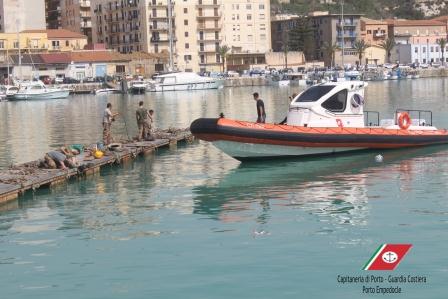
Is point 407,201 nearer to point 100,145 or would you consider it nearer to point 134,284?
point 134,284

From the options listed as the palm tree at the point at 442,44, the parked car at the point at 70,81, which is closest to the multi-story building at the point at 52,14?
the parked car at the point at 70,81

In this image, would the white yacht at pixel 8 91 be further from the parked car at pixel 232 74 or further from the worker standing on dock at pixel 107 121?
the worker standing on dock at pixel 107 121

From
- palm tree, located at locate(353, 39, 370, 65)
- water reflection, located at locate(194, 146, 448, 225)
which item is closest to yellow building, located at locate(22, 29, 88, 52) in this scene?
palm tree, located at locate(353, 39, 370, 65)

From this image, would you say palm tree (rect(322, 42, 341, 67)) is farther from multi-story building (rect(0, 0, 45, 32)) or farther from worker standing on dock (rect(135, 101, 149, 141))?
worker standing on dock (rect(135, 101, 149, 141))

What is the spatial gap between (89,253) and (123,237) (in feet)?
4.74

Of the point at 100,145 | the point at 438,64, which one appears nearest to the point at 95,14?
the point at 438,64

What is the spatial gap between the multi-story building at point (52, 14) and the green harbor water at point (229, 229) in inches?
6019

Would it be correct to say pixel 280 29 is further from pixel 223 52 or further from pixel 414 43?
pixel 223 52

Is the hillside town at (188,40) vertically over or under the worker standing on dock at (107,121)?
over

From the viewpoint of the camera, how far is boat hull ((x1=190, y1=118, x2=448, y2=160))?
94.2 feet

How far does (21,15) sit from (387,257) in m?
147

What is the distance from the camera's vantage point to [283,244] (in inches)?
687

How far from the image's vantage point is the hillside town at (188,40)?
477 feet

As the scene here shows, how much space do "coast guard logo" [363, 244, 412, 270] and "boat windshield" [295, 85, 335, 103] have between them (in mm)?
13904
